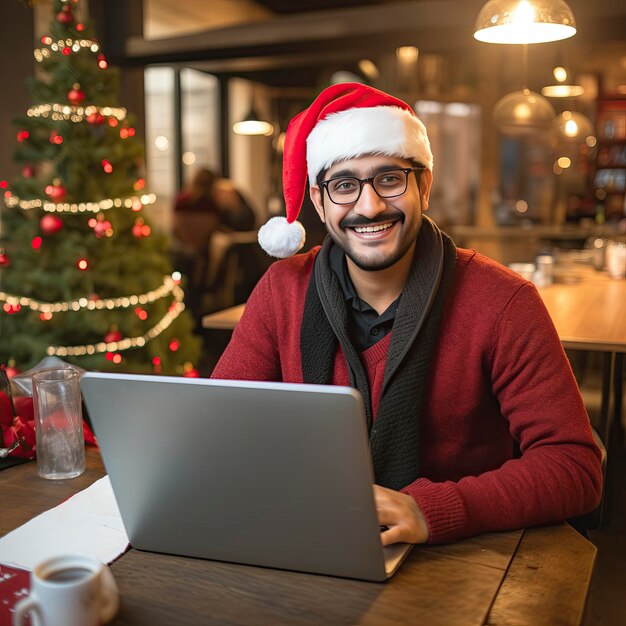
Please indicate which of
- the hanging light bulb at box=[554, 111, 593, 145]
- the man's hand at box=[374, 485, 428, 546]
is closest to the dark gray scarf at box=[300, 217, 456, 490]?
the man's hand at box=[374, 485, 428, 546]

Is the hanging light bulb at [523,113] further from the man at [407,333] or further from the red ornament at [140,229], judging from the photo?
the man at [407,333]

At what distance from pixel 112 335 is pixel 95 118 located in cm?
98

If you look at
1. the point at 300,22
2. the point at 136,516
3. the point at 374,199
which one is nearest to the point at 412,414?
the point at 374,199

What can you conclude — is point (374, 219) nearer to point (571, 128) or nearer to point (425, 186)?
point (425, 186)

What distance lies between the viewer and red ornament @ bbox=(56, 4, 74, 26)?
3.41 metres

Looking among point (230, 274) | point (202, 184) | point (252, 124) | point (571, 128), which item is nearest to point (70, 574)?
point (571, 128)

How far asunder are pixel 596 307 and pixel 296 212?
1734 mm

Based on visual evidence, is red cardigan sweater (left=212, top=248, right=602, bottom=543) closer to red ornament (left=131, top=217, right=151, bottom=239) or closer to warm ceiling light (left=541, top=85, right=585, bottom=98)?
red ornament (left=131, top=217, right=151, bottom=239)

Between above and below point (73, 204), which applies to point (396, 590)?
below

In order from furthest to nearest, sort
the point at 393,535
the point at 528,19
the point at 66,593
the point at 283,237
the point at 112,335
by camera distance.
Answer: the point at 112,335
the point at 528,19
the point at 283,237
the point at 393,535
the point at 66,593

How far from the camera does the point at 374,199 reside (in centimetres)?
144

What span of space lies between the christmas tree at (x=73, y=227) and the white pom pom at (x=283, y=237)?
1.94 metres

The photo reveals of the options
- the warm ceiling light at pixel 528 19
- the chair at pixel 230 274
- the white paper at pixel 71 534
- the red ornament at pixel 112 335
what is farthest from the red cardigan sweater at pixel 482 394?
the chair at pixel 230 274

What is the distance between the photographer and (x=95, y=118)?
345cm
